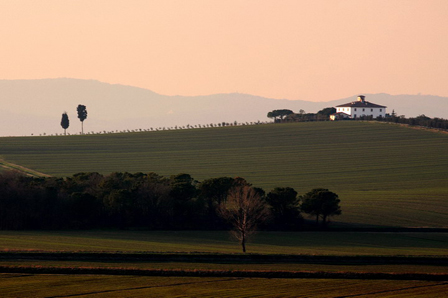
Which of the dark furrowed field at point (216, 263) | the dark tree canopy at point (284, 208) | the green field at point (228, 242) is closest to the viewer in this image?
the dark furrowed field at point (216, 263)

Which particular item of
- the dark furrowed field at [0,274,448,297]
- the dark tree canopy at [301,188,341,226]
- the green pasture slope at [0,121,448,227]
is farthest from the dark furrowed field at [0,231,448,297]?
the green pasture slope at [0,121,448,227]

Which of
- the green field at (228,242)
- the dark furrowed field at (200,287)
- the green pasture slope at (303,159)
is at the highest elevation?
the green pasture slope at (303,159)

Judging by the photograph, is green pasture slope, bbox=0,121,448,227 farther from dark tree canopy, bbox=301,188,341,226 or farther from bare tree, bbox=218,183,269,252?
bare tree, bbox=218,183,269,252

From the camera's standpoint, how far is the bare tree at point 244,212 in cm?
6775

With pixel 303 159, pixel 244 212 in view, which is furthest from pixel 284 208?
pixel 303 159

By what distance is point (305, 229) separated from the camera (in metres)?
78.0

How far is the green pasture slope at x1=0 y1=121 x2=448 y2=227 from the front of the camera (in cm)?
9181

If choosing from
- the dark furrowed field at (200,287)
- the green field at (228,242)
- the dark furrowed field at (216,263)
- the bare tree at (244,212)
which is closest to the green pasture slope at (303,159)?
the green field at (228,242)

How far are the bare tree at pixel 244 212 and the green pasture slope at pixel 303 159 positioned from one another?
10.4 m

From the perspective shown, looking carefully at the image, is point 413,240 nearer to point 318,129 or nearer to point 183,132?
point 318,129

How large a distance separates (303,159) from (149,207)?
60.2 m

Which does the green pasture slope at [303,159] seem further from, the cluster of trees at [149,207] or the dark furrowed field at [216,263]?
the dark furrowed field at [216,263]

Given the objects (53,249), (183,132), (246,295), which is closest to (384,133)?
(183,132)

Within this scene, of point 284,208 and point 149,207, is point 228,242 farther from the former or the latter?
point 149,207
